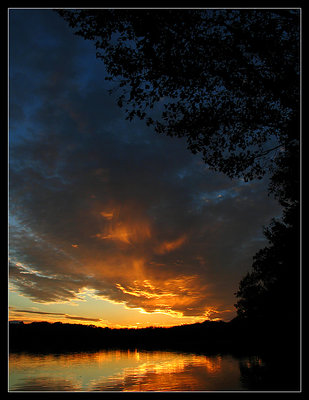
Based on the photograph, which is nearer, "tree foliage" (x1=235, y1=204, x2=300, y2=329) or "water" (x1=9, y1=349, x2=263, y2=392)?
"water" (x1=9, y1=349, x2=263, y2=392)

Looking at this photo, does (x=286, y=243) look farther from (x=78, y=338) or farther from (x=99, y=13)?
(x=78, y=338)

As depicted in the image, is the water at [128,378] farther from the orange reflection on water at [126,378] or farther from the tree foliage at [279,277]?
the tree foliage at [279,277]

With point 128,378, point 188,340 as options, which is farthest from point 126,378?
point 188,340

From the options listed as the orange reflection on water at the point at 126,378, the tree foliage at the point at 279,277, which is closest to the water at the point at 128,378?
the orange reflection on water at the point at 126,378

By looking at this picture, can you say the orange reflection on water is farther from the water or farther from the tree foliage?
the tree foliage

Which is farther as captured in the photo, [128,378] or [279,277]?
[279,277]

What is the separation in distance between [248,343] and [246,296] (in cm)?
1796

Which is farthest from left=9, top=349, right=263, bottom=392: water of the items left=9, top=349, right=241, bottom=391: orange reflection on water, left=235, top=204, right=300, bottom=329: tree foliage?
left=235, top=204, right=300, bottom=329: tree foliage

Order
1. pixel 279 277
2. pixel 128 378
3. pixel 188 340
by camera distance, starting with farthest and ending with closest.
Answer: pixel 188 340 → pixel 279 277 → pixel 128 378

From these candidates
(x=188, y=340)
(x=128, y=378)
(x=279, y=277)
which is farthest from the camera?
(x=188, y=340)

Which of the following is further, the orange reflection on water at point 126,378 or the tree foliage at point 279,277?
the tree foliage at point 279,277

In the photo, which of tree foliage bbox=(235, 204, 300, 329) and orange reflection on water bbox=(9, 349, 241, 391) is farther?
tree foliage bbox=(235, 204, 300, 329)

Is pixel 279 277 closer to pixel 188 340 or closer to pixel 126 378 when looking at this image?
pixel 126 378
